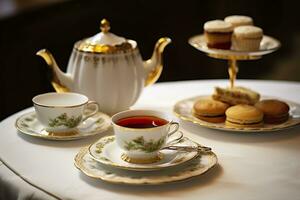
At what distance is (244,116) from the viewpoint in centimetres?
104

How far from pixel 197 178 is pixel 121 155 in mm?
129

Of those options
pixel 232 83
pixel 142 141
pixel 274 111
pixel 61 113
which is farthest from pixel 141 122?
pixel 232 83

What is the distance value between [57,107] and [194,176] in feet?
0.93

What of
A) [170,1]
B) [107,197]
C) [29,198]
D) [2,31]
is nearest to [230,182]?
[107,197]

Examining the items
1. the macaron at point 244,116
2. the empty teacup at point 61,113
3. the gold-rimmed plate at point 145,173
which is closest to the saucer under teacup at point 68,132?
the empty teacup at point 61,113

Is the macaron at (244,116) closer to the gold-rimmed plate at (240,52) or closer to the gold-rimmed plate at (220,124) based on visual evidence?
the gold-rimmed plate at (220,124)

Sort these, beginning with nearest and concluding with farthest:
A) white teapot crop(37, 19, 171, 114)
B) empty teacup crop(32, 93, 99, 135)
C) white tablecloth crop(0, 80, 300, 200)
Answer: white tablecloth crop(0, 80, 300, 200) < empty teacup crop(32, 93, 99, 135) < white teapot crop(37, 19, 171, 114)

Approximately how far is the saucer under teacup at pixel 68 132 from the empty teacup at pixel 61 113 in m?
0.01

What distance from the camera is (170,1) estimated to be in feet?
9.27

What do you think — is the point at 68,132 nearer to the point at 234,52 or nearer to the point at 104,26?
the point at 104,26

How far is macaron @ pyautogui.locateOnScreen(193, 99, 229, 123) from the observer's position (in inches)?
42.4

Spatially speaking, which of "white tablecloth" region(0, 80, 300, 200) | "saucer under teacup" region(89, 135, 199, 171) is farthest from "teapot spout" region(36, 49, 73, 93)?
"saucer under teacup" region(89, 135, 199, 171)

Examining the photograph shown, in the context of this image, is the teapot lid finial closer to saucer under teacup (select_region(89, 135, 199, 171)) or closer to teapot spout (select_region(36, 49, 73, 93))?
teapot spout (select_region(36, 49, 73, 93))

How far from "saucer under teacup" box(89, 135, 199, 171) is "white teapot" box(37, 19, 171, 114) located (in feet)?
0.56
